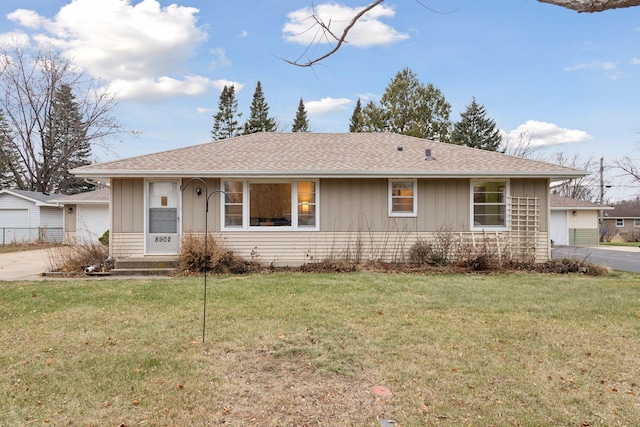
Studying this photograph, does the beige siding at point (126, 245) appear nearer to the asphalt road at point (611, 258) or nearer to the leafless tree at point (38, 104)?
the asphalt road at point (611, 258)

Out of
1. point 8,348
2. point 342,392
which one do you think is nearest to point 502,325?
point 342,392

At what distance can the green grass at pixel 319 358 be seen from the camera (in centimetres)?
301

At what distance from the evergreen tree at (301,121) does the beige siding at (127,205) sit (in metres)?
29.8

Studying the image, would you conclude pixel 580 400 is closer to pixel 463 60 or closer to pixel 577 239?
pixel 463 60

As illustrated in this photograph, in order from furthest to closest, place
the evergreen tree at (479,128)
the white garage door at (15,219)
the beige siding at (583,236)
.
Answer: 1. the evergreen tree at (479,128)
2. the beige siding at (583,236)
3. the white garage door at (15,219)

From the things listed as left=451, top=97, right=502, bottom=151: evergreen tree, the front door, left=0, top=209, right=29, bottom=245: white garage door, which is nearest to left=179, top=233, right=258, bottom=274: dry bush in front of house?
the front door

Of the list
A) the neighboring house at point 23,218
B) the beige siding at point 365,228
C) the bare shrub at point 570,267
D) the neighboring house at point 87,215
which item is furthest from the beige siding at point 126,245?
the neighboring house at point 23,218

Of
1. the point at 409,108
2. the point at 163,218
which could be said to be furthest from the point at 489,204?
the point at 409,108

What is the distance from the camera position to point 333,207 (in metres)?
10.9

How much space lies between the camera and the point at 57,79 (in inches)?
1037

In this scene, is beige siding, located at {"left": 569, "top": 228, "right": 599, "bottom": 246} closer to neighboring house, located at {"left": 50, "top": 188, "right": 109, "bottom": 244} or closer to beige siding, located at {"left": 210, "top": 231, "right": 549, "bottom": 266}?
beige siding, located at {"left": 210, "top": 231, "right": 549, "bottom": 266}

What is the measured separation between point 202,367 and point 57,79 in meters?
30.1

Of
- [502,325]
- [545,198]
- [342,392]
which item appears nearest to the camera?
[342,392]

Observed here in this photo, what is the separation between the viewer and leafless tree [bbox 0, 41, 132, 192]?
25.4 meters
